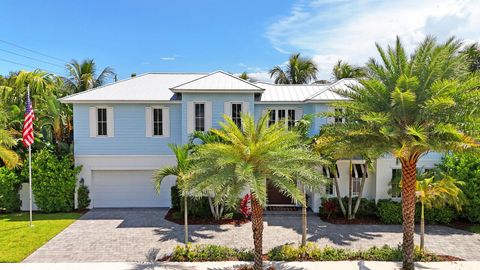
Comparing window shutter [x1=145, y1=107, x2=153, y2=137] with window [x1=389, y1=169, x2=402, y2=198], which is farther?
window shutter [x1=145, y1=107, x2=153, y2=137]

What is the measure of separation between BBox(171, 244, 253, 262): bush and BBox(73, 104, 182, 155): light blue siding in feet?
26.3

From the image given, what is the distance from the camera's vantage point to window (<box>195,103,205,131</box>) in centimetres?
1798

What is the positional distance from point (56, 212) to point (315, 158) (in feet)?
49.8

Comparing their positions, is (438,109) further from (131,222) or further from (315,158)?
(131,222)

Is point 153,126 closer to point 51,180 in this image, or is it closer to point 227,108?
point 227,108

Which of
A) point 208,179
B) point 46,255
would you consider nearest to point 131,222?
point 46,255

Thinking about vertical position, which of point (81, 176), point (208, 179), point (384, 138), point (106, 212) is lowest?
point (106, 212)

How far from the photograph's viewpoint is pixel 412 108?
974cm

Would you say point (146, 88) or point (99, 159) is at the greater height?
point (146, 88)

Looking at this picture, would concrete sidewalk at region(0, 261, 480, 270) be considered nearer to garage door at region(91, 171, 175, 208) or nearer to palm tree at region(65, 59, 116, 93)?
garage door at region(91, 171, 175, 208)

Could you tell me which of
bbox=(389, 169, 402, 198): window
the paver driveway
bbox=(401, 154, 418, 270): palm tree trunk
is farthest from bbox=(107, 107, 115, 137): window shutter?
bbox=(389, 169, 402, 198): window

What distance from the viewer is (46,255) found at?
467 inches

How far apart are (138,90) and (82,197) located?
6.95 m

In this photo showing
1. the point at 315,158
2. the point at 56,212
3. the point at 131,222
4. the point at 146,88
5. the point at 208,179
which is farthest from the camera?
the point at 146,88
